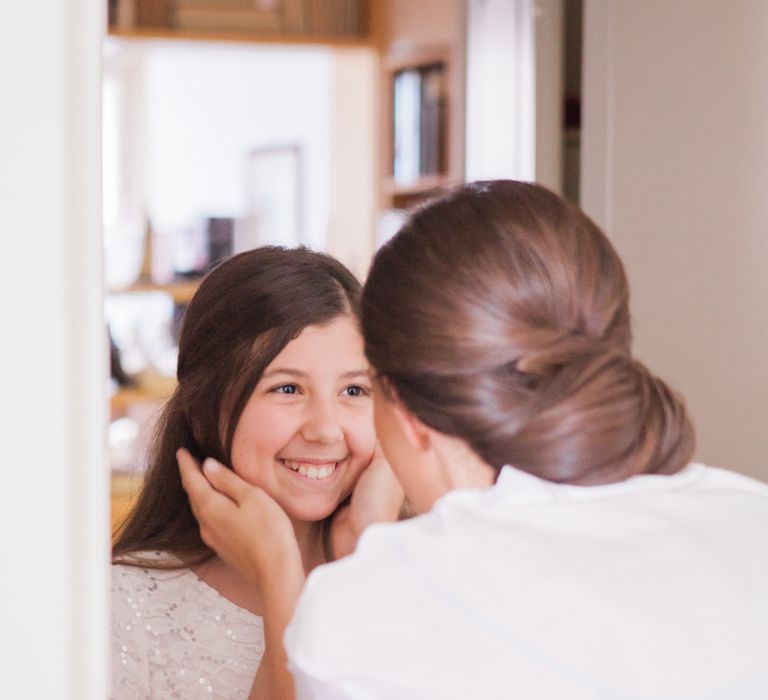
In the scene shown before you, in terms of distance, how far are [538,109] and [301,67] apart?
3.95 meters

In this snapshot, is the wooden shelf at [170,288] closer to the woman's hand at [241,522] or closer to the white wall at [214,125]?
the white wall at [214,125]

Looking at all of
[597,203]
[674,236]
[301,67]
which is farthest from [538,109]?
[301,67]

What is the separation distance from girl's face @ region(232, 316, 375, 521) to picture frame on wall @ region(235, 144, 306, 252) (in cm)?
462

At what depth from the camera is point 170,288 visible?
4.67m

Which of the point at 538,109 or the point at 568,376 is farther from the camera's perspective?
the point at 538,109

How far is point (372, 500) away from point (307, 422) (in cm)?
12

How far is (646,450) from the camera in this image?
0.83 m

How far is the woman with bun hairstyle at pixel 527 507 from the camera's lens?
710mm

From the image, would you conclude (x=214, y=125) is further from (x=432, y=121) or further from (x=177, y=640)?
(x=177, y=640)

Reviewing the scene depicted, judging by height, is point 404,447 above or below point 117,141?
below

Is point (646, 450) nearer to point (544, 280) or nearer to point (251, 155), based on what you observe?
point (544, 280)

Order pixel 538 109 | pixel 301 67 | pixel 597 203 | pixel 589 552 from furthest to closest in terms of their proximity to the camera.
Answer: pixel 301 67
pixel 538 109
pixel 597 203
pixel 589 552

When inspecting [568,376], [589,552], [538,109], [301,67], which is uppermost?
[301,67]

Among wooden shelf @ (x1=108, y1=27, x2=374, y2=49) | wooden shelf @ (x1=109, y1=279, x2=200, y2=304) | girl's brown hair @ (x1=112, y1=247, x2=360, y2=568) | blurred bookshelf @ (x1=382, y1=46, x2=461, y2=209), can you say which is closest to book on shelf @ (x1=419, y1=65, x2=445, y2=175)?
blurred bookshelf @ (x1=382, y1=46, x2=461, y2=209)
